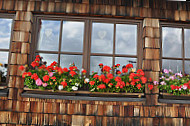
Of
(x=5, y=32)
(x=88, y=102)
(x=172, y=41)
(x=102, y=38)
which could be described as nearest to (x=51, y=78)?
(x=88, y=102)

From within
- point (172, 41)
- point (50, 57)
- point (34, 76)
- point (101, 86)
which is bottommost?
point (101, 86)

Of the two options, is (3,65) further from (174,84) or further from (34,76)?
(174,84)

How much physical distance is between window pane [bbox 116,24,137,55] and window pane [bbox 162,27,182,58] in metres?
0.52

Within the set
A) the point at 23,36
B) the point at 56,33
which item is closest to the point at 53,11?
the point at 56,33

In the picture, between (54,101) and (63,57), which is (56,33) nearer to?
(63,57)

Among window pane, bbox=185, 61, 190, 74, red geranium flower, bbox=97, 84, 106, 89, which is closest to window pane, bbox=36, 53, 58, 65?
red geranium flower, bbox=97, 84, 106, 89

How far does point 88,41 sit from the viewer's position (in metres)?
2.46

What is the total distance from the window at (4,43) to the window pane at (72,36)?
889 millimetres

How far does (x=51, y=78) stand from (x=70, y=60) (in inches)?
18.5

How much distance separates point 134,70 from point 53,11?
1.56 meters

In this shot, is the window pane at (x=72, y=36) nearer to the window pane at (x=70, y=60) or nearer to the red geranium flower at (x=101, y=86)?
the window pane at (x=70, y=60)

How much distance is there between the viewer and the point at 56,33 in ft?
8.29

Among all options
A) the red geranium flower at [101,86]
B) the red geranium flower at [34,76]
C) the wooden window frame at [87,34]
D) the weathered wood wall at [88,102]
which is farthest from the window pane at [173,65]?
the red geranium flower at [34,76]

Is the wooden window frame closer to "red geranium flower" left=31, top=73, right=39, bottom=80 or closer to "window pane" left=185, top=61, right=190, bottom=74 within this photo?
"red geranium flower" left=31, top=73, right=39, bottom=80
